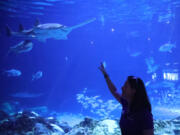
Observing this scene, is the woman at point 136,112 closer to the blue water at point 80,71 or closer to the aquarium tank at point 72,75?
the aquarium tank at point 72,75

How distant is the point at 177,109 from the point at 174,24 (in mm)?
17194

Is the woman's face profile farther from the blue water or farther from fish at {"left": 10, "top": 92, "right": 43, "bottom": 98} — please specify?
fish at {"left": 10, "top": 92, "right": 43, "bottom": 98}

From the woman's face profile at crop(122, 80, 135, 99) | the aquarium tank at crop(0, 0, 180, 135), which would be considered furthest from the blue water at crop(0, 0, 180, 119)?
the woman's face profile at crop(122, 80, 135, 99)

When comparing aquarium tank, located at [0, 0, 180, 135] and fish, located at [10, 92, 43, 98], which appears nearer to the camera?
aquarium tank, located at [0, 0, 180, 135]

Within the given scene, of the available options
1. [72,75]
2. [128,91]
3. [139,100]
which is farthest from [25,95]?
[139,100]

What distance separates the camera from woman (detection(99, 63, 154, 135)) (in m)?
2.35

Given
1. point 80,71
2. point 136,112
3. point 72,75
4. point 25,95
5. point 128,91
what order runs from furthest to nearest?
1. point 80,71
2. point 72,75
3. point 25,95
4. point 128,91
5. point 136,112

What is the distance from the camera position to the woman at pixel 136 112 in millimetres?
2346

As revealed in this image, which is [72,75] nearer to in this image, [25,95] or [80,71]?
[80,71]

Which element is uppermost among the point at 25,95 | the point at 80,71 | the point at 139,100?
the point at 80,71

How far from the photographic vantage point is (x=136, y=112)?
2.42m

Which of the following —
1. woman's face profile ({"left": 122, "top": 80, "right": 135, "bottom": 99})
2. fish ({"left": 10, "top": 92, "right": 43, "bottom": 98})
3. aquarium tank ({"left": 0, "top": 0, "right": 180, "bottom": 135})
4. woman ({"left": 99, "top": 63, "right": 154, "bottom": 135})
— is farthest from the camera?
fish ({"left": 10, "top": 92, "right": 43, "bottom": 98})

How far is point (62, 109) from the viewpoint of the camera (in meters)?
22.9

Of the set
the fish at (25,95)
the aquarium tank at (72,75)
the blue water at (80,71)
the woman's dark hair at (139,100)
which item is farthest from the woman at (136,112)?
the fish at (25,95)
